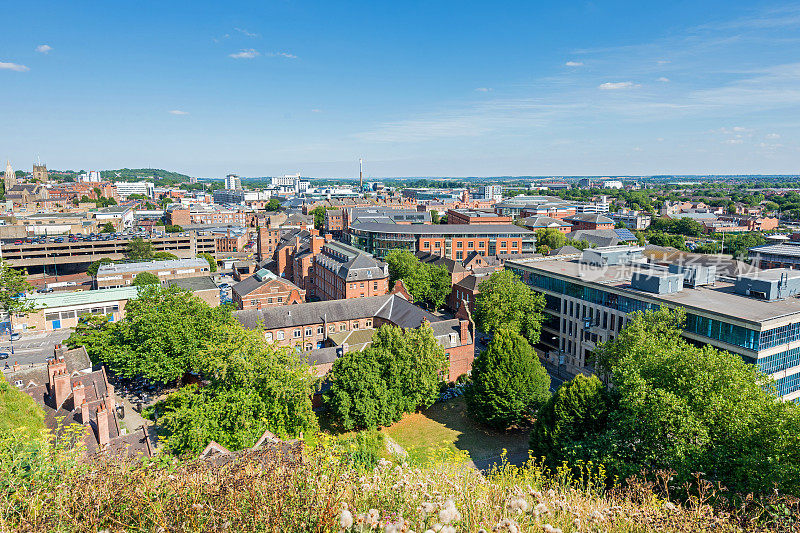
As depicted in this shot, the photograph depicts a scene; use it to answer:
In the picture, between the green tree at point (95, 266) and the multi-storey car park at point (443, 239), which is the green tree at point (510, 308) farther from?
the green tree at point (95, 266)

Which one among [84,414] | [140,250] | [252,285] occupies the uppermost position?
[140,250]

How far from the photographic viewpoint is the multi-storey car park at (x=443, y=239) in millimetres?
94938

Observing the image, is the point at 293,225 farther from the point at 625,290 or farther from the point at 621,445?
the point at 621,445

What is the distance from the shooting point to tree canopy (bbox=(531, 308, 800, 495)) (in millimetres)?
20594

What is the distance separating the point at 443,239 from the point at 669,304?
58.7 meters

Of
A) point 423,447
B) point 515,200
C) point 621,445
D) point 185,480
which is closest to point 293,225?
point 515,200

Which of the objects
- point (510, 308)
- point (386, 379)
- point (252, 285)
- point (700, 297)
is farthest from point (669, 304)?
point (252, 285)

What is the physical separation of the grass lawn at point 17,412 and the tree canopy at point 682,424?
28695mm

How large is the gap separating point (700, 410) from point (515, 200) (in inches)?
6725

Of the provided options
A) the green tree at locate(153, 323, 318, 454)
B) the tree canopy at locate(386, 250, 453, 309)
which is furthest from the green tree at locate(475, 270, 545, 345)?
the green tree at locate(153, 323, 318, 454)

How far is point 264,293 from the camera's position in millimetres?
65812

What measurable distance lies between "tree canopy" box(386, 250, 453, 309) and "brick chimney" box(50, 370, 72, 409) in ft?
153

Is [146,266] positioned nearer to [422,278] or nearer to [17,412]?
[422,278]

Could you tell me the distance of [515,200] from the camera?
18812 centimetres
